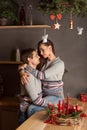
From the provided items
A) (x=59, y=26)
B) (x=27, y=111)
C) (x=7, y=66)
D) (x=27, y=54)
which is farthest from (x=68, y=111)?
(x=7, y=66)

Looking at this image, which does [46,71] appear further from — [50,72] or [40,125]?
[40,125]

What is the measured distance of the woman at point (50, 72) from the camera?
10.5 ft

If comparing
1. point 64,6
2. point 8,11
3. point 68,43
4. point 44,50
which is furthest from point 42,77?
point 8,11

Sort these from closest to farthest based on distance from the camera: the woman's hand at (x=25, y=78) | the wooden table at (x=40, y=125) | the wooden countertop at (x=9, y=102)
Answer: the wooden table at (x=40, y=125), the woman's hand at (x=25, y=78), the wooden countertop at (x=9, y=102)

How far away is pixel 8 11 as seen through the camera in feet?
12.2

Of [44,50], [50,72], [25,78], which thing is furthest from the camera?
[44,50]

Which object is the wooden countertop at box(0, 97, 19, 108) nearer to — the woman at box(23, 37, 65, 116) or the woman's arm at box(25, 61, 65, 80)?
the woman at box(23, 37, 65, 116)

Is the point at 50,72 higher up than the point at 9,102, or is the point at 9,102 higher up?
the point at 50,72

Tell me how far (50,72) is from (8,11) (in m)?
1.04

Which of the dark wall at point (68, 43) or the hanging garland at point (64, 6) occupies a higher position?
the hanging garland at point (64, 6)

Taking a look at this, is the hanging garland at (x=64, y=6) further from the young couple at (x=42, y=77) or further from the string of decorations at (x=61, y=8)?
the young couple at (x=42, y=77)

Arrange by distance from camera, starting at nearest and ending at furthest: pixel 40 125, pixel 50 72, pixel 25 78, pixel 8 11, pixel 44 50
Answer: pixel 40 125 → pixel 25 78 → pixel 50 72 → pixel 44 50 → pixel 8 11

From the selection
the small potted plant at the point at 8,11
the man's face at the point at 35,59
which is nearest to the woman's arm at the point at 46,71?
the man's face at the point at 35,59

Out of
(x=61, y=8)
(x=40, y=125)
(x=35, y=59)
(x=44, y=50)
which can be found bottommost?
(x=40, y=125)
